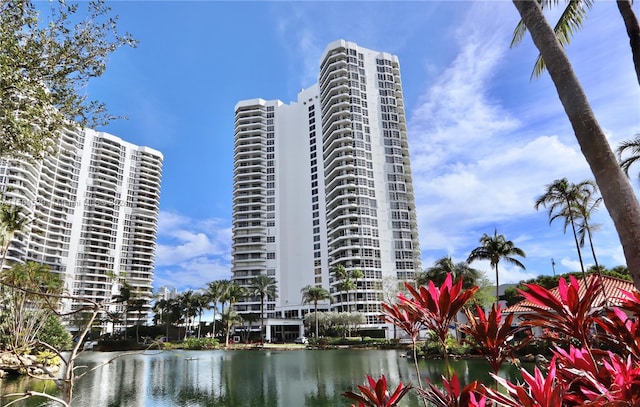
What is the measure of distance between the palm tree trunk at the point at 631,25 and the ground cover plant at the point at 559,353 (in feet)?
13.4

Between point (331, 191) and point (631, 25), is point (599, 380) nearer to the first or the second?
point (631, 25)

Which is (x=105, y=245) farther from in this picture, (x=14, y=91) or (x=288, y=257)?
(x=14, y=91)

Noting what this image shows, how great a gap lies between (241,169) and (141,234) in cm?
3057

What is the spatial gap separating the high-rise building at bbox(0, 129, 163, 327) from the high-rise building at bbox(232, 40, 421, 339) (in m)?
27.3

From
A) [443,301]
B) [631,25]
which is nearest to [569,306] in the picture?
[443,301]

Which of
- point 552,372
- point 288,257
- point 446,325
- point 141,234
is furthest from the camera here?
point 141,234

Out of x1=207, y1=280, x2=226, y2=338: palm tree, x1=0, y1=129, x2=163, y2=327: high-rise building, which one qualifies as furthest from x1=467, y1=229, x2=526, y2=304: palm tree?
x1=0, y1=129, x2=163, y2=327: high-rise building

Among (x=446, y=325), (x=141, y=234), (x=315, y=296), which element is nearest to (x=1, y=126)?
(x=446, y=325)

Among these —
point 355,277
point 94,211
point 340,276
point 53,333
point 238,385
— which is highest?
point 94,211

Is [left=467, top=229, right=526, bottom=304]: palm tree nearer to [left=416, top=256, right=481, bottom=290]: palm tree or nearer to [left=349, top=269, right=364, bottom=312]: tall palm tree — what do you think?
[left=416, top=256, right=481, bottom=290]: palm tree

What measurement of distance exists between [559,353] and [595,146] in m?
2.06

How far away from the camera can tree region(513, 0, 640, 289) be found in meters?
3.33

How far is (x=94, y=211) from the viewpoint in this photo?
287 ft

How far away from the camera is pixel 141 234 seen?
3738 inches
